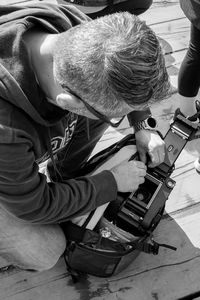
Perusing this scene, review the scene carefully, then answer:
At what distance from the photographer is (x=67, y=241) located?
144 cm

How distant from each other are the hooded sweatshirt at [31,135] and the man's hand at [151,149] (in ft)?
0.59

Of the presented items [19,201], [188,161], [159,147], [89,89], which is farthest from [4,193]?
[188,161]

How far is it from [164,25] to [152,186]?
1405 mm

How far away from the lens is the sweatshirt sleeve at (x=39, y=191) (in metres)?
1.18

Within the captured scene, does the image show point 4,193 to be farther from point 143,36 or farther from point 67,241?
point 143,36

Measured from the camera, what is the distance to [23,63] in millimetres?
1146

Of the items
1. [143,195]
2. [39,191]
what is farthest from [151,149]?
[39,191]

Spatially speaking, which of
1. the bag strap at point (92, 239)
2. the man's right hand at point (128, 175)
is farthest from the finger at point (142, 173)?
the bag strap at point (92, 239)

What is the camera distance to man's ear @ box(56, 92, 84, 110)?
1.06 m

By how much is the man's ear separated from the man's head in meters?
0.02

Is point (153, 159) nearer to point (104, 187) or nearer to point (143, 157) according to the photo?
point (143, 157)

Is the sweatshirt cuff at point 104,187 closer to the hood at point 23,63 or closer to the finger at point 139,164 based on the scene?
the finger at point 139,164

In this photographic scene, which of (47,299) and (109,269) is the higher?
(109,269)

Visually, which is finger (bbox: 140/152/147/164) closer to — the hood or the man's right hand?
the man's right hand
